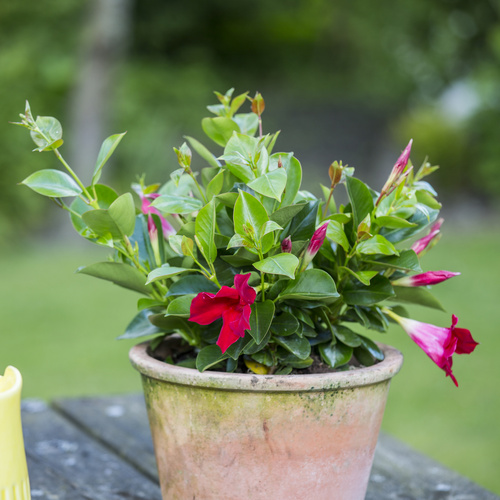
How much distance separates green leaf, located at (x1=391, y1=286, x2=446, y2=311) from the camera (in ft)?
2.90

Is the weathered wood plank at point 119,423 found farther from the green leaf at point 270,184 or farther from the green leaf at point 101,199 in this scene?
the green leaf at point 270,184

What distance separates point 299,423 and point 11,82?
241 inches

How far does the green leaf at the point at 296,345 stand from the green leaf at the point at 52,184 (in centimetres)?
31

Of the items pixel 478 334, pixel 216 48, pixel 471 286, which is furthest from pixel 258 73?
pixel 478 334

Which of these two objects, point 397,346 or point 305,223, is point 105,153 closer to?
point 305,223

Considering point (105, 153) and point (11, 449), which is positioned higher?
point (105, 153)

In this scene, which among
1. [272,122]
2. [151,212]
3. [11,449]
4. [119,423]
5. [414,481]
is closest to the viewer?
[11,449]

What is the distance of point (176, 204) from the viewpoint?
0.81 metres

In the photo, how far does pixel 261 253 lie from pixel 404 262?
20cm

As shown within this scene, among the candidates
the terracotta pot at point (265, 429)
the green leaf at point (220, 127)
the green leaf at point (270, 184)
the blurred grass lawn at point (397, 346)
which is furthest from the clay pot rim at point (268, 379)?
the blurred grass lawn at point (397, 346)

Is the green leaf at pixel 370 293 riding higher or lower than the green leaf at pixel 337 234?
lower

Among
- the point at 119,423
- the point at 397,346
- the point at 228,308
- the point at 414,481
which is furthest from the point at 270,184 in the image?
the point at 397,346

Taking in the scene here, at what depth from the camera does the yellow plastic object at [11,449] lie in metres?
0.69

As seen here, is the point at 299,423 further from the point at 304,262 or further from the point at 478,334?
the point at 478,334
